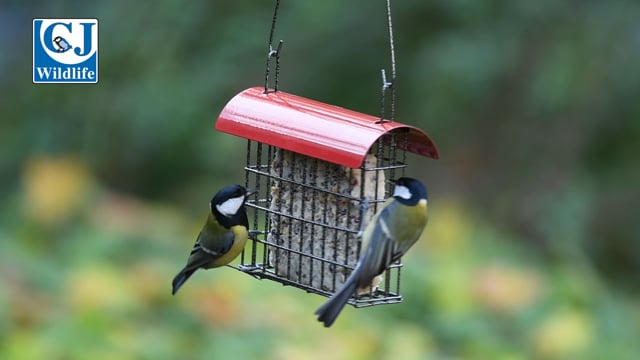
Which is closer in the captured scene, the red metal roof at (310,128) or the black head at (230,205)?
the red metal roof at (310,128)

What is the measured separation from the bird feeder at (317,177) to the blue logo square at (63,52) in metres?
0.93

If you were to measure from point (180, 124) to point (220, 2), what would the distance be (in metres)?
1.12

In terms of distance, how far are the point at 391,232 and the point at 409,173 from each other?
600 centimetres

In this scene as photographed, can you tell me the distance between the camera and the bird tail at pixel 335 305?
321 centimetres

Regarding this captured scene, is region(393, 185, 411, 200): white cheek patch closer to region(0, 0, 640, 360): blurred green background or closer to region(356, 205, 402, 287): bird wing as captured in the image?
region(356, 205, 402, 287): bird wing

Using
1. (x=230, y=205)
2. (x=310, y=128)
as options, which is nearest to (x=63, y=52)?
(x=230, y=205)

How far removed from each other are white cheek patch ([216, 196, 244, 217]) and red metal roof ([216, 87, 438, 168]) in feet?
0.78

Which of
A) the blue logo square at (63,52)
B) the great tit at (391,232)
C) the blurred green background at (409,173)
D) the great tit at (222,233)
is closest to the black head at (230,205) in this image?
the great tit at (222,233)

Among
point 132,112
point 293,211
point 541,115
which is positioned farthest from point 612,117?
point 293,211

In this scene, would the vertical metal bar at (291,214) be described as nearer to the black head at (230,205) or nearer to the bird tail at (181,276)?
the black head at (230,205)

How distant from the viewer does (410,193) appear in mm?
3504

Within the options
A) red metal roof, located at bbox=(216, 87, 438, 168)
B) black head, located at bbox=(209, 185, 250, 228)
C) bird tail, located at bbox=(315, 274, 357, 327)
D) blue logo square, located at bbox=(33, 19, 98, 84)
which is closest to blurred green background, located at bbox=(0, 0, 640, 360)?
blue logo square, located at bbox=(33, 19, 98, 84)

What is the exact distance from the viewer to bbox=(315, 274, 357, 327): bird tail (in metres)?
3.21

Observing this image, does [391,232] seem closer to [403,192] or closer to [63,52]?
[403,192]
